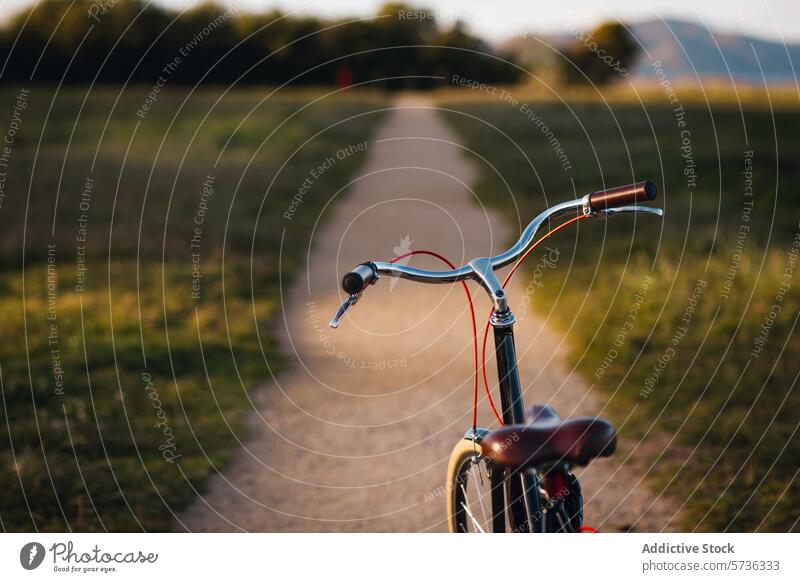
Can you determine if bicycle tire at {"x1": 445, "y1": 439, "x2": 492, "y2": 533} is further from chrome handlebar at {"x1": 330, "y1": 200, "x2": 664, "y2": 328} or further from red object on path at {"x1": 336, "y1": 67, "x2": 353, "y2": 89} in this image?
red object on path at {"x1": 336, "y1": 67, "x2": 353, "y2": 89}

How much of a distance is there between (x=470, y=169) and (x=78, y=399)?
446 inches

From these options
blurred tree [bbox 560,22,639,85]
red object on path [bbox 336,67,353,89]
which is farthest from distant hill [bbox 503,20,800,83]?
red object on path [bbox 336,67,353,89]

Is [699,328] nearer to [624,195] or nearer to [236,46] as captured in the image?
[624,195]

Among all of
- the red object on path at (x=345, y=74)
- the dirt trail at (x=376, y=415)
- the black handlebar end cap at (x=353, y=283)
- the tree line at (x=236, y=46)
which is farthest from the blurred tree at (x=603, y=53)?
the black handlebar end cap at (x=353, y=283)

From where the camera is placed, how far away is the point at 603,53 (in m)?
18.7

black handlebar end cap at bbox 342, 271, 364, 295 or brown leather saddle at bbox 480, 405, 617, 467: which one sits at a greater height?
black handlebar end cap at bbox 342, 271, 364, 295

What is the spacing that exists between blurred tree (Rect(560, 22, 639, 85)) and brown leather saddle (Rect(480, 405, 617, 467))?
33.6ft

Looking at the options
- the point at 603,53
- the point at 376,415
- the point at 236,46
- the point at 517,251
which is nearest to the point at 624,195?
the point at 517,251

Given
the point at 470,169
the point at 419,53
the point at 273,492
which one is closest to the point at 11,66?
the point at 470,169

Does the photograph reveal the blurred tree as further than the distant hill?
Yes

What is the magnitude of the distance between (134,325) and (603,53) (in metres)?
15.7

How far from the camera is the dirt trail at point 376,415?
370 cm

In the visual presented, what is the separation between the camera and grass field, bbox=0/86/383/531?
3.86m

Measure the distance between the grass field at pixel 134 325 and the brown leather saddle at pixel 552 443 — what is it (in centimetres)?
246
